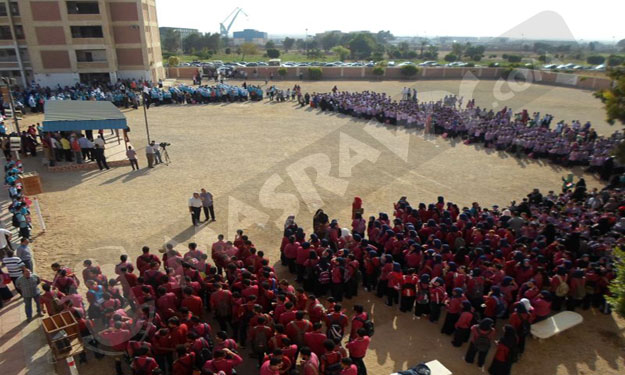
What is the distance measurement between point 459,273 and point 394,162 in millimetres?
10337

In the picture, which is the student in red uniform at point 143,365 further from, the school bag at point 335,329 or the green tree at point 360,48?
the green tree at point 360,48

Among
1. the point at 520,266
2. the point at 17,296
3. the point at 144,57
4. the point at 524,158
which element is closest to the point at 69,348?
the point at 17,296

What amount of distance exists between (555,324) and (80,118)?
1674 cm

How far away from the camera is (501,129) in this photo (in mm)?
20250

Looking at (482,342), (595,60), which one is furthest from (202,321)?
(595,60)

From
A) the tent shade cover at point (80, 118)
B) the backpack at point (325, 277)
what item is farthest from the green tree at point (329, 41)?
the backpack at point (325, 277)

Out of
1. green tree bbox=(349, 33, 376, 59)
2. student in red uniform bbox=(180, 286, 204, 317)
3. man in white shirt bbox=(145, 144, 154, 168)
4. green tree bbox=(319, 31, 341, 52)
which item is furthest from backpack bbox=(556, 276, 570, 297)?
green tree bbox=(319, 31, 341, 52)

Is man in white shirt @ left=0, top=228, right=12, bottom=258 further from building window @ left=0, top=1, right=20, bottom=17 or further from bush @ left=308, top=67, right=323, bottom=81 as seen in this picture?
bush @ left=308, top=67, right=323, bottom=81

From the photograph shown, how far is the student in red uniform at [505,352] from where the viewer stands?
21.4 feet

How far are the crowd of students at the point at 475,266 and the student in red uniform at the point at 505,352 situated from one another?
0.05 ft

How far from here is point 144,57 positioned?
3834cm

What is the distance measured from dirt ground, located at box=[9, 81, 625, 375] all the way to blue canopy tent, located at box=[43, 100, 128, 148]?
1.87 m

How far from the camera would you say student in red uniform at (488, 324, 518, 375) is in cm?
654

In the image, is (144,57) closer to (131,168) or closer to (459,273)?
(131,168)
